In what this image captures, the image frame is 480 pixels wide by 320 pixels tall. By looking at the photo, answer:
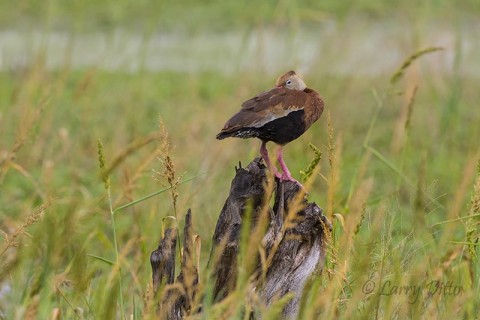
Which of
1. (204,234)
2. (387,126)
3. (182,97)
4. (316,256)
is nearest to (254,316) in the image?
(316,256)

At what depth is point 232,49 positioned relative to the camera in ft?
33.1

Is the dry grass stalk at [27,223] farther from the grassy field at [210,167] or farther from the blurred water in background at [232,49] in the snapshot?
the blurred water in background at [232,49]

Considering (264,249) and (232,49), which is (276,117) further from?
(232,49)

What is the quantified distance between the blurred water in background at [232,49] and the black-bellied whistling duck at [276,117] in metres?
4.61

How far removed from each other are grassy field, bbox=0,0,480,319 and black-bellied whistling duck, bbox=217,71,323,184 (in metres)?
0.13

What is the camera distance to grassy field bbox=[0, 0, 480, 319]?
2.54 meters

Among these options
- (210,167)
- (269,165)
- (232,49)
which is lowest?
(232,49)

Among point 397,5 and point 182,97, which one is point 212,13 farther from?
point 182,97

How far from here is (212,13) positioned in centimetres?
1091

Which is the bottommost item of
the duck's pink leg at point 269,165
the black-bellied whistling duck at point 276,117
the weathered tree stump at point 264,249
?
the weathered tree stump at point 264,249

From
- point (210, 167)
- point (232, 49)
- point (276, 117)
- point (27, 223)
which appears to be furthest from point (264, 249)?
point (232, 49)

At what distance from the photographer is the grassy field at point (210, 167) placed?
100 inches

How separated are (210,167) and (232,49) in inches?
187

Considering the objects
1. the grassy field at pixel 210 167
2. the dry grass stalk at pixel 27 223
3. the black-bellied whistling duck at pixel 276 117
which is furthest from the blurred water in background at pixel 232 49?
the dry grass stalk at pixel 27 223
